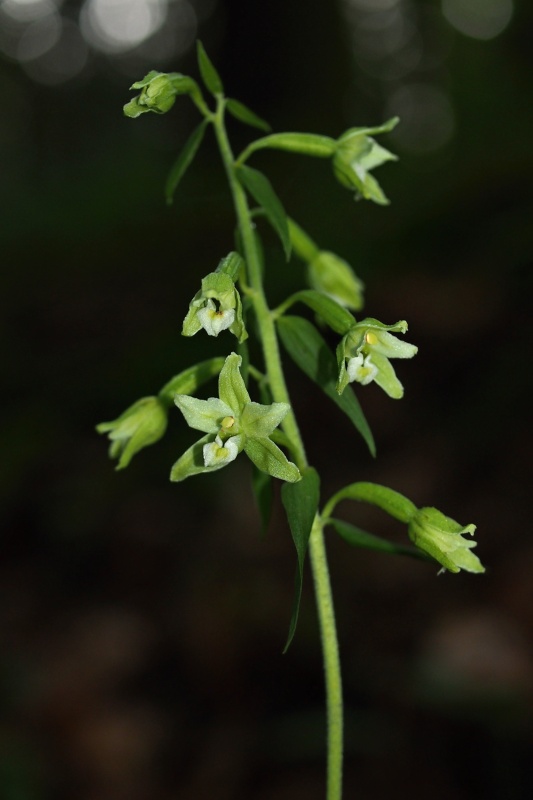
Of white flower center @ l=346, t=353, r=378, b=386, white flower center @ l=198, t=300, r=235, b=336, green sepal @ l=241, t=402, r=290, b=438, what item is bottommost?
green sepal @ l=241, t=402, r=290, b=438

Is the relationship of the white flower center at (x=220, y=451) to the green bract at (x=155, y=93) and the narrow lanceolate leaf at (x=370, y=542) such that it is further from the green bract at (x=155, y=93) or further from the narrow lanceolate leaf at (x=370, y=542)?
the green bract at (x=155, y=93)

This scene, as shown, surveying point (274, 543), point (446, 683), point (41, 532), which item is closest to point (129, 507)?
point (41, 532)

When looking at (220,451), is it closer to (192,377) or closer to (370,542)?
(192,377)

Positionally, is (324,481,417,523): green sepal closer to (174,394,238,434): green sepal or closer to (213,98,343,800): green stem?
(213,98,343,800): green stem

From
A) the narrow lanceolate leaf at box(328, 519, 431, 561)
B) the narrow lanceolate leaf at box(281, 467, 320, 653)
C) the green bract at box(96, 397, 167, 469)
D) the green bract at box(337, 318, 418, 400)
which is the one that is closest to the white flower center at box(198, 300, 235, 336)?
the green bract at box(337, 318, 418, 400)

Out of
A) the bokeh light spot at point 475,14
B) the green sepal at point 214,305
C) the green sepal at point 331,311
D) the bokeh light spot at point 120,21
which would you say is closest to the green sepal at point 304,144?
the green sepal at point 331,311

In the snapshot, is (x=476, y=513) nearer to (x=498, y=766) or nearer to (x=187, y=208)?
(x=498, y=766)

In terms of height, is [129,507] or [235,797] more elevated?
[129,507]
